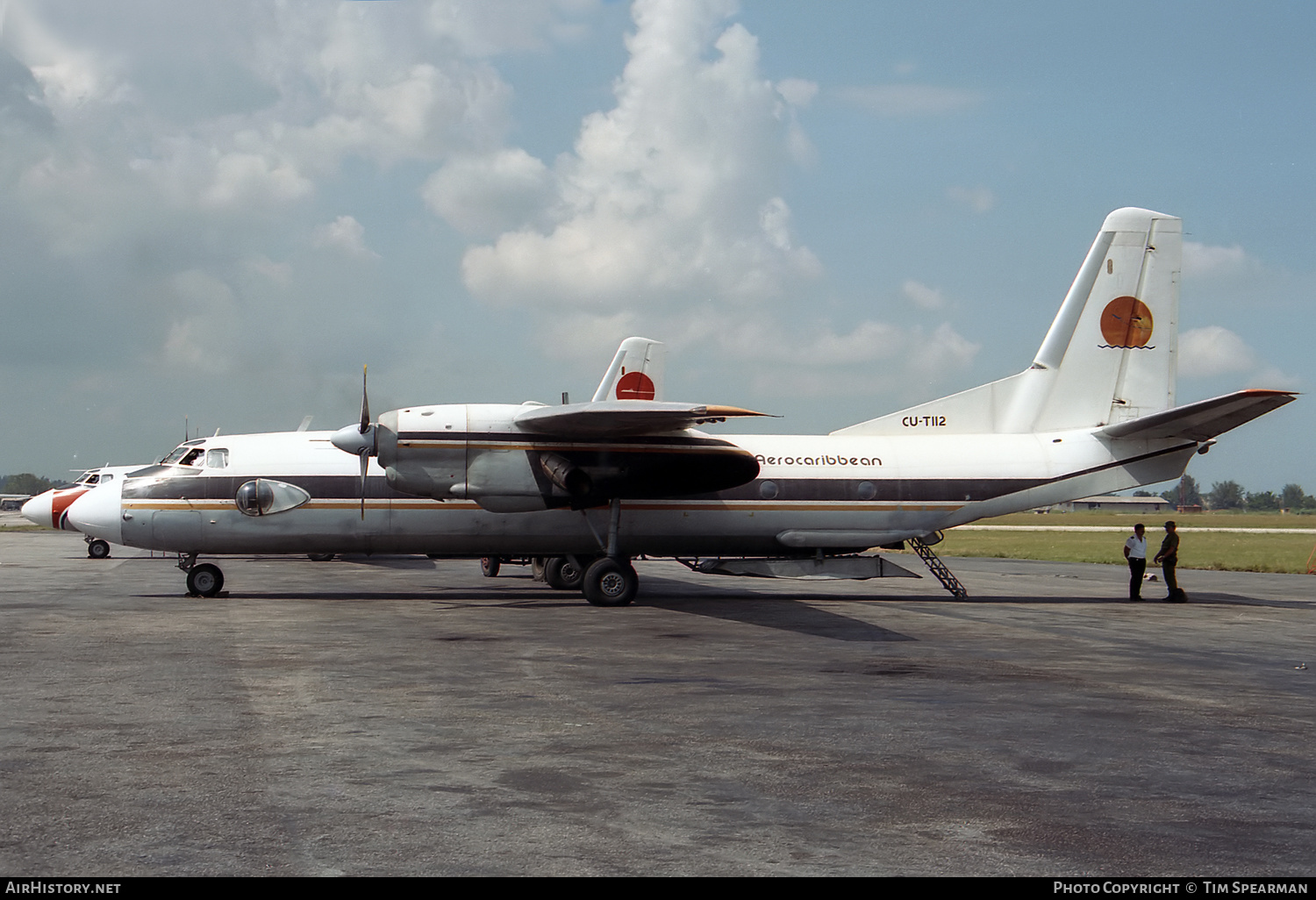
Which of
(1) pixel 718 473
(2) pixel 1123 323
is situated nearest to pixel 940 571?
(1) pixel 718 473

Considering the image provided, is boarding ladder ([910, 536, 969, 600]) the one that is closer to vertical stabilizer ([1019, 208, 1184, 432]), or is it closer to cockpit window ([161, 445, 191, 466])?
vertical stabilizer ([1019, 208, 1184, 432])

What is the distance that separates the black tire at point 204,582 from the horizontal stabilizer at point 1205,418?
61.8 feet

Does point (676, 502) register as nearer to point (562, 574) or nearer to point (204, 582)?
point (562, 574)

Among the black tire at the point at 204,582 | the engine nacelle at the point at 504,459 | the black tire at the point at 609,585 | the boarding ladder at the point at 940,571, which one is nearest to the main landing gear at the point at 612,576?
the black tire at the point at 609,585

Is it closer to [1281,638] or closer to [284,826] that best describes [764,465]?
[1281,638]

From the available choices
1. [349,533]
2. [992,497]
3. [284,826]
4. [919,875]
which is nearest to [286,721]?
[284,826]

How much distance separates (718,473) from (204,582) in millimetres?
10709

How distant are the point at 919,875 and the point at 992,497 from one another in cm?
1923

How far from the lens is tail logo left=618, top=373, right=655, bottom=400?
3416 centimetres

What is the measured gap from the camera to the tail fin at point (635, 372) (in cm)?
3425

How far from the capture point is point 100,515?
23062 millimetres

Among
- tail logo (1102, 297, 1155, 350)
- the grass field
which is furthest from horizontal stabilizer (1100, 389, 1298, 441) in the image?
the grass field

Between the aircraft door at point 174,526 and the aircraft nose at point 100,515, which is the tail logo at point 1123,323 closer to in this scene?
the aircraft door at point 174,526

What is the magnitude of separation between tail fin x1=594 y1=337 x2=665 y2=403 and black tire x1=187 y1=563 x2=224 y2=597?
47.0ft
